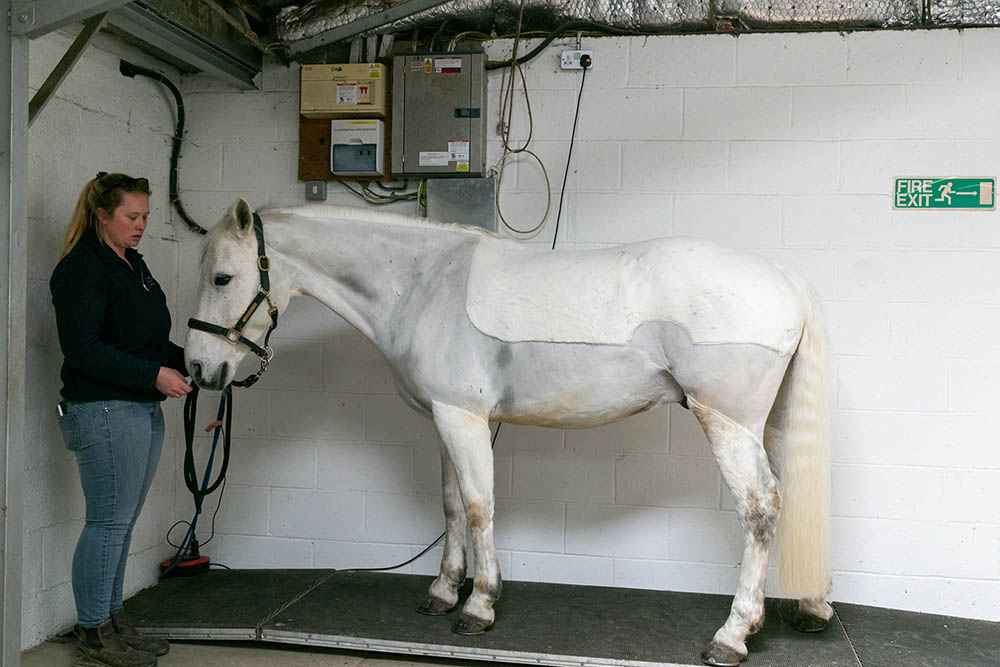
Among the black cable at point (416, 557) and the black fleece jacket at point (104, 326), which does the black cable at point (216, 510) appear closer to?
the black cable at point (416, 557)

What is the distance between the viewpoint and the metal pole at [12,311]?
6.59 ft

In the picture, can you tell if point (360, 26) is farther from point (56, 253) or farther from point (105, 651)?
point (105, 651)

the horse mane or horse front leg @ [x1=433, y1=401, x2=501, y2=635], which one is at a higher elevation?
the horse mane

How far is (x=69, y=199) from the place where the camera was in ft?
9.69

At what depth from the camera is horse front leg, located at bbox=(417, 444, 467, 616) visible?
2.95m

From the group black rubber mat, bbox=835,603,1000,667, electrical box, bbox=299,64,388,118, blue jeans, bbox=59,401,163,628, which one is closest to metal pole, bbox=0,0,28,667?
blue jeans, bbox=59,401,163,628

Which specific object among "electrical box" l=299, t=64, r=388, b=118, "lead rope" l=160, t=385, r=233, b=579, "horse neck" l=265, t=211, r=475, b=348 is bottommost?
"lead rope" l=160, t=385, r=233, b=579

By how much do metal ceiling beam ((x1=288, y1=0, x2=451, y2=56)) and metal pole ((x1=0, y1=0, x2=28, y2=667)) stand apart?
147 cm

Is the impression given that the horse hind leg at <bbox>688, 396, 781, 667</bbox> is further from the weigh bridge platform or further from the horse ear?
the horse ear

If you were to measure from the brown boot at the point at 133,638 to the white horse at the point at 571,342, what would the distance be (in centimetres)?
87

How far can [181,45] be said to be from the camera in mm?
3154

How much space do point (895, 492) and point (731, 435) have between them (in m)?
1.14

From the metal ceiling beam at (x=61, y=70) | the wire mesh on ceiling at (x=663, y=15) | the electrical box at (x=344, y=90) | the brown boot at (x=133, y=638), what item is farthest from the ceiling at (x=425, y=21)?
the brown boot at (x=133, y=638)

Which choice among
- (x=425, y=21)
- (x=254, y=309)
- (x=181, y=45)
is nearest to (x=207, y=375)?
(x=254, y=309)
